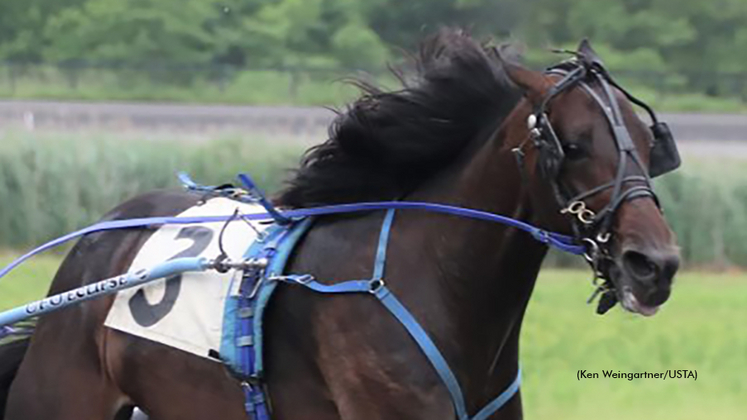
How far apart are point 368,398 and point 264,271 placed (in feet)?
1.82

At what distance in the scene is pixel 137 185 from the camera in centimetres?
1362

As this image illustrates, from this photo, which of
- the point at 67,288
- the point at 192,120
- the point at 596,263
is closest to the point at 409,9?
the point at 192,120

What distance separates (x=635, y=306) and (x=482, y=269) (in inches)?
22.7

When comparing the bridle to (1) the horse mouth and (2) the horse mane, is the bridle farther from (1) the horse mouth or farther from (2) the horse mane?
(2) the horse mane

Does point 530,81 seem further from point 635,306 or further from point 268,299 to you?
point 268,299

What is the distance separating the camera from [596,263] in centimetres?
328

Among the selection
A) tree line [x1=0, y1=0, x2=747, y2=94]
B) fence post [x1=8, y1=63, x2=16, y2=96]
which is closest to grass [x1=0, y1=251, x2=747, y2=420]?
tree line [x1=0, y1=0, x2=747, y2=94]

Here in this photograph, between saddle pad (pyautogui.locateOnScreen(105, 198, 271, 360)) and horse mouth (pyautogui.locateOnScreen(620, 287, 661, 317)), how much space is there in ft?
4.32

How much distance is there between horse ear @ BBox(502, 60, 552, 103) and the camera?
137 inches

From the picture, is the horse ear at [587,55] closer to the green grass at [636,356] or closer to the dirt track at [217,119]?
the green grass at [636,356]

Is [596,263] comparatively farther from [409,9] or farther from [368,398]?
[409,9]

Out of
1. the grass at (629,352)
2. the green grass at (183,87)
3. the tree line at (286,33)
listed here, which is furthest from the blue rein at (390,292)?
the green grass at (183,87)

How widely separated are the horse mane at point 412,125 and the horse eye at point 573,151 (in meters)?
0.33

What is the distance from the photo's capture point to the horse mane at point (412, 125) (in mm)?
3682
